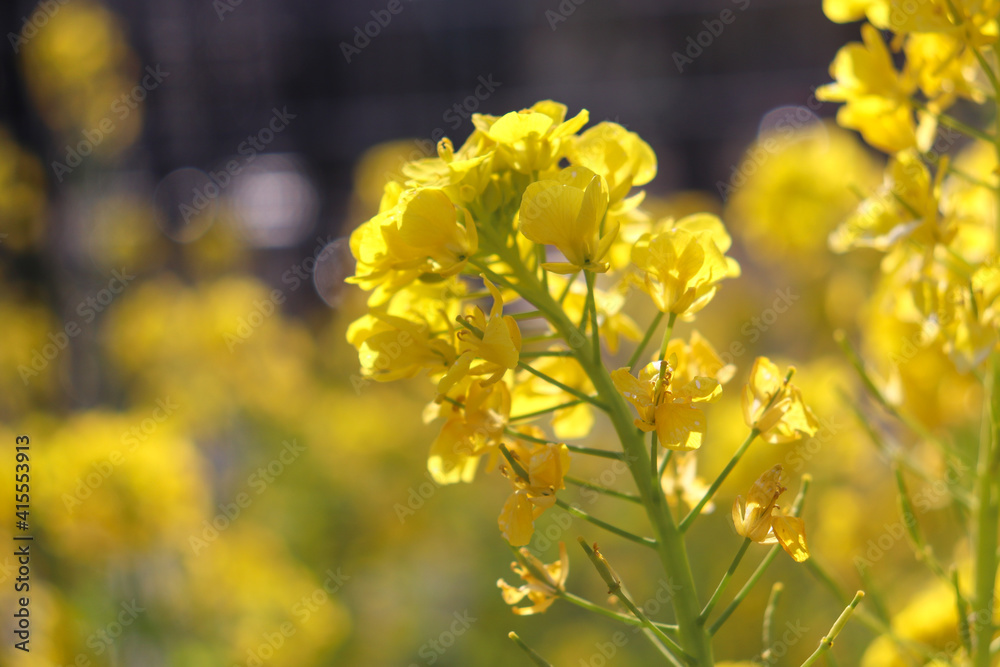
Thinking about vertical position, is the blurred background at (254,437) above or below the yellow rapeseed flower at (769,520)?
below

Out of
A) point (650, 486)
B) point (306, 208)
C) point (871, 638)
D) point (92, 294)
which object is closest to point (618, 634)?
point (871, 638)

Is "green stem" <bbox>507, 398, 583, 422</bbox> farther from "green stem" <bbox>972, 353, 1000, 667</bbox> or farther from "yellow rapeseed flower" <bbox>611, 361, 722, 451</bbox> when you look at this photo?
"green stem" <bbox>972, 353, 1000, 667</bbox>

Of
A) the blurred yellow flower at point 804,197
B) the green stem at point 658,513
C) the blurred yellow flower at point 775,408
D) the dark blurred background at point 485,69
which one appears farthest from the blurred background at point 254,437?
the dark blurred background at point 485,69

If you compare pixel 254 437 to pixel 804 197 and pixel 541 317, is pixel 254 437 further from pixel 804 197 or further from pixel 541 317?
pixel 541 317

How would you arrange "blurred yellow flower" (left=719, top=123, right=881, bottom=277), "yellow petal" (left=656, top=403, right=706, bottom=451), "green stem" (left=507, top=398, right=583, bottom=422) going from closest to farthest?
"yellow petal" (left=656, top=403, right=706, bottom=451), "green stem" (left=507, top=398, right=583, bottom=422), "blurred yellow flower" (left=719, top=123, right=881, bottom=277)

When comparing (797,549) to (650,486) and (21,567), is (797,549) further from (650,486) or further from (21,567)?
(21,567)

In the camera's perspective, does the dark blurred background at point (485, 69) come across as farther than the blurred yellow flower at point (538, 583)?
Yes

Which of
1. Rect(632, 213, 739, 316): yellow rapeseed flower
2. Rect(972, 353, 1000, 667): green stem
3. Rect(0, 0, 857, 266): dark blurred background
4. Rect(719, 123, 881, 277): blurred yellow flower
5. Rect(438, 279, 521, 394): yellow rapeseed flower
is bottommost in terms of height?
Rect(0, 0, 857, 266): dark blurred background

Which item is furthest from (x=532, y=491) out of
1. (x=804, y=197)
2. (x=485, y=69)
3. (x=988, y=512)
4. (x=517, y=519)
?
(x=485, y=69)

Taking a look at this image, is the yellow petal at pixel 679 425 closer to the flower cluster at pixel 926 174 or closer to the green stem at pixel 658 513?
the green stem at pixel 658 513

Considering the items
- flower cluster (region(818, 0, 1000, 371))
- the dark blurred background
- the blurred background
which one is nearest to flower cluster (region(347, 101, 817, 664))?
Result: flower cluster (region(818, 0, 1000, 371))

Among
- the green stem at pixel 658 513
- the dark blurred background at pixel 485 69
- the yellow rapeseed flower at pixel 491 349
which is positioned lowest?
the dark blurred background at pixel 485 69
